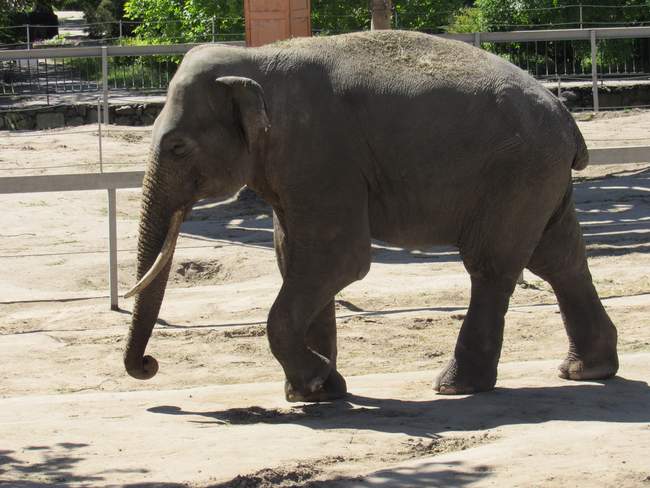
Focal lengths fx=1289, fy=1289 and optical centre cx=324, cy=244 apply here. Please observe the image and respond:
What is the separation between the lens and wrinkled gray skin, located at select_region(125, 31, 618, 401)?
25.4 ft

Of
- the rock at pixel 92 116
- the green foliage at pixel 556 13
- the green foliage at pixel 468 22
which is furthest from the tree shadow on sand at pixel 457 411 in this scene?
the green foliage at pixel 556 13

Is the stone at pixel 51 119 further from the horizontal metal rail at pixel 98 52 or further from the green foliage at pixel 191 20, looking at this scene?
the horizontal metal rail at pixel 98 52

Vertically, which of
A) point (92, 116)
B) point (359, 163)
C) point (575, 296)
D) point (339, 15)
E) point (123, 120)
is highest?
point (339, 15)

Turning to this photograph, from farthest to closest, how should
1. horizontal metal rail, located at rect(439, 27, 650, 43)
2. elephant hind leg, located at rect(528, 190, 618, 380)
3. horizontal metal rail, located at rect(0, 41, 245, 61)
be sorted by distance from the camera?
horizontal metal rail, located at rect(0, 41, 245, 61) → horizontal metal rail, located at rect(439, 27, 650, 43) → elephant hind leg, located at rect(528, 190, 618, 380)

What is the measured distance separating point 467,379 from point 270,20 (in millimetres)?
8164

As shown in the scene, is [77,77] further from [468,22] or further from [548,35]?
[548,35]

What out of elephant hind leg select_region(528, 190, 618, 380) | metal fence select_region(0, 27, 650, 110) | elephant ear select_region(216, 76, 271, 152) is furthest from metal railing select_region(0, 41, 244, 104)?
elephant ear select_region(216, 76, 271, 152)

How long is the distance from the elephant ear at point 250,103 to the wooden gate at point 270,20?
7.66m

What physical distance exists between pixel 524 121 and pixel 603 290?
485 centimetres

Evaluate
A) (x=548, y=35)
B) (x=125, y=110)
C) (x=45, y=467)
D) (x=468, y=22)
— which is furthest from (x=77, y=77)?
(x=45, y=467)

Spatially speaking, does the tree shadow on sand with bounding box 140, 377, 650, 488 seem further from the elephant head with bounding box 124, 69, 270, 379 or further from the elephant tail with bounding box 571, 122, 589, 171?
the elephant tail with bounding box 571, 122, 589, 171

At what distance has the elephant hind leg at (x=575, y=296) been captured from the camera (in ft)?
27.9

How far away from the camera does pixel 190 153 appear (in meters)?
7.75

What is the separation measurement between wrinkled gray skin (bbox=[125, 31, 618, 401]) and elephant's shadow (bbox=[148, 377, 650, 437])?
0.20 m
